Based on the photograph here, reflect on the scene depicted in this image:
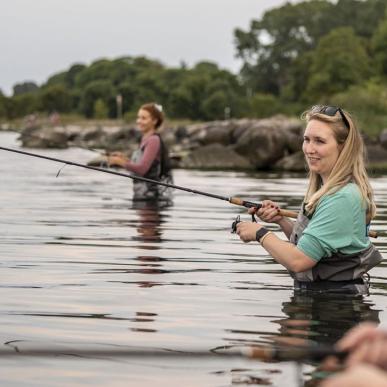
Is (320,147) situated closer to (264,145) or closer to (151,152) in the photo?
(151,152)

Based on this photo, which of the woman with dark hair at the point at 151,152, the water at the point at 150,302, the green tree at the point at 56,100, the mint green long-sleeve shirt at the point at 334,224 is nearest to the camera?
the water at the point at 150,302

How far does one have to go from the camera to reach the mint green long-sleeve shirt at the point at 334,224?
7391mm

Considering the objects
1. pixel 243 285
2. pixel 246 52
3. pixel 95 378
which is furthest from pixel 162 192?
pixel 246 52

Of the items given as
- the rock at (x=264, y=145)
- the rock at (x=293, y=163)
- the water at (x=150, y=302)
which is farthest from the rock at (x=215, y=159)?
the water at (x=150, y=302)

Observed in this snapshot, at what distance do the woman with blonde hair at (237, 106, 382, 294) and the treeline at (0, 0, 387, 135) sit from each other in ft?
366

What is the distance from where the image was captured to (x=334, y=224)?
24.4ft

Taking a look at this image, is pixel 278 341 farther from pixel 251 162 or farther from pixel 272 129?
pixel 272 129

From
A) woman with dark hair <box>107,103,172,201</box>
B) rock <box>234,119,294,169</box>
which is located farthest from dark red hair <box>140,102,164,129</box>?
rock <box>234,119,294,169</box>

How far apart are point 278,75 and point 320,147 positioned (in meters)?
167

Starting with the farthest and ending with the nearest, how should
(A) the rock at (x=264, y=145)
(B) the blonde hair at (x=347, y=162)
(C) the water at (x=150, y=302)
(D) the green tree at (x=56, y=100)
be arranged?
(D) the green tree at (x=56, y=100)
(A) the rock at (x=264, y=145)
(B) the blonde hair at (x=347, y=162)
(C) the water at (x=150, y=302)

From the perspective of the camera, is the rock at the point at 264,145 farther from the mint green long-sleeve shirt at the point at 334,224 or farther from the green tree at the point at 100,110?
the green tree at the point at 100,110

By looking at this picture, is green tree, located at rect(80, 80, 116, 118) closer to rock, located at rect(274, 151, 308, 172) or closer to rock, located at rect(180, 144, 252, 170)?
rock, located at rect(180, 144, 252, 170)

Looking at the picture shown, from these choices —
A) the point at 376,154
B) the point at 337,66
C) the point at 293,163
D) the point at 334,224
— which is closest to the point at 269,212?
the point at 334,224

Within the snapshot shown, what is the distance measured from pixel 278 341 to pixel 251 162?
36.1 meters
